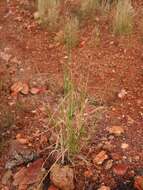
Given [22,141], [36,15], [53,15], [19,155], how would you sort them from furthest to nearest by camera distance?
[36,15], [53,15], [22,141], [19,155]

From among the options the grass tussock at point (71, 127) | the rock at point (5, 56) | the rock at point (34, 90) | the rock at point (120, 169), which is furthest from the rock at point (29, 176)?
the rock at point (5, 56)

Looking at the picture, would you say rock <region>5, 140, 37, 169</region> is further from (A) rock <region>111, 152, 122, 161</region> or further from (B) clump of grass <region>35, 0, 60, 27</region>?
(B) clump of grass <region>35, 0, 60, 27</region>

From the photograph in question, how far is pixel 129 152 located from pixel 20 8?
84.4 inches

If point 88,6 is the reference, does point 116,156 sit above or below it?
below

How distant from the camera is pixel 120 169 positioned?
2.91 m

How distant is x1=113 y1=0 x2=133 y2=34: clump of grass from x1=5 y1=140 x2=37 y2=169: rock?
1442 mm

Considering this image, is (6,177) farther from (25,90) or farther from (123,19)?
(123,19)

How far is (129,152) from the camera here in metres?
3.03

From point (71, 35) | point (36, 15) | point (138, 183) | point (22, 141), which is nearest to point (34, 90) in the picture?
point (22, 141)

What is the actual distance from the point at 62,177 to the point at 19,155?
1.28ft

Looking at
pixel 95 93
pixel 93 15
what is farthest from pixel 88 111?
pixel 93 15

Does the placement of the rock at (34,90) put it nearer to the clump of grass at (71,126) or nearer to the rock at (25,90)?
the rock at (25,90)

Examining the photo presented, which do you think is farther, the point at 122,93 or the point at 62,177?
the point at 122,93

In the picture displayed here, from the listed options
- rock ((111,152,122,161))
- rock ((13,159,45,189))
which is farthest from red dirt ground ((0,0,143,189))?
rock ((13,159,45,189))
